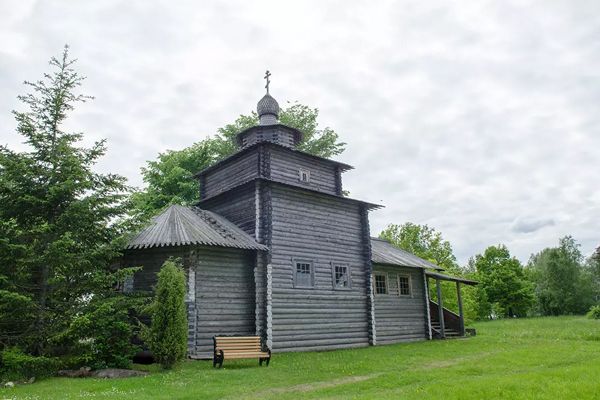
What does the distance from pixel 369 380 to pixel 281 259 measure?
7906 millimetres

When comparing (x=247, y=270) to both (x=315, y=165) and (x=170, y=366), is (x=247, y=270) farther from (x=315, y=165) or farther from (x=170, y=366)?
(x=315, y=165)

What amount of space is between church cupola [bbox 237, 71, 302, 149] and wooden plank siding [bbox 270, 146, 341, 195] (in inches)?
49.0

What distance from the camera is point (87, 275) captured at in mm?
12969

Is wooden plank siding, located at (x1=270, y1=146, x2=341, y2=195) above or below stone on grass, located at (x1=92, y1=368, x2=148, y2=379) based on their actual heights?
above

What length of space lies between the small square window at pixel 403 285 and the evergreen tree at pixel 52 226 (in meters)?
14.3

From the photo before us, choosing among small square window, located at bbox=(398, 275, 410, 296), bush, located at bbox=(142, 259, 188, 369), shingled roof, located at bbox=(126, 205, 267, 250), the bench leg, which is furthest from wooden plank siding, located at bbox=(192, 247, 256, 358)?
small square window, located at bbox=(398, 275, 410, 296)

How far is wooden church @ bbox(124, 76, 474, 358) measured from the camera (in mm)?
15891

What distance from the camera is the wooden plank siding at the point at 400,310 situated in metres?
21.4

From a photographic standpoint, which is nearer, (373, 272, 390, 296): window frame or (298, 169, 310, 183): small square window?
(298, 169, 310, 183): small square window

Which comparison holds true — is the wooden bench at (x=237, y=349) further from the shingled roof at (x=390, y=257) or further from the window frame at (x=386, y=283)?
the window frame at (x=386, y=283)

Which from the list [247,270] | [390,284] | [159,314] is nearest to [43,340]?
[159,314]

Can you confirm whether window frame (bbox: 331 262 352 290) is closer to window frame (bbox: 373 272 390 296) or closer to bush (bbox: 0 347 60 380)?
window frame (bbox: 373 272 390 296)

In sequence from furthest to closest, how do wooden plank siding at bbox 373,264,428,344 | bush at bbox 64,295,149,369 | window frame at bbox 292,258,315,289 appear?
wooden plank siding at bbox 373,264,428,344 < window frame at bbox 292,258,315,289 < bush at bbox 64,295,149,369

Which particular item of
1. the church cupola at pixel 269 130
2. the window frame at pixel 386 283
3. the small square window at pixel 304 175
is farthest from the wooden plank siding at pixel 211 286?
the window frame at pixel 386 283
